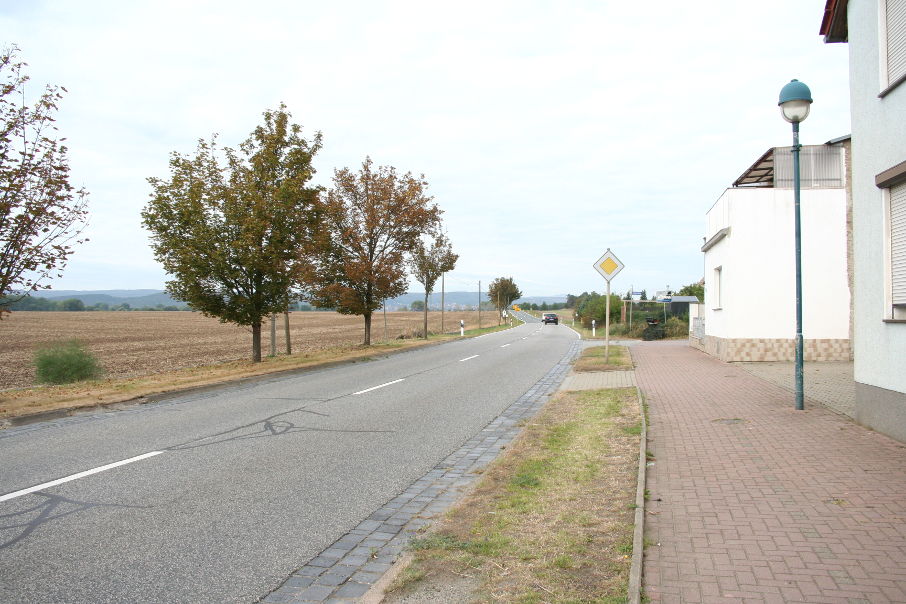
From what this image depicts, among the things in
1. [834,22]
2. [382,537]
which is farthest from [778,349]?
[382,537]

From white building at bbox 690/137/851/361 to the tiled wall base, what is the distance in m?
0.02

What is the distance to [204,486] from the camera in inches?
236

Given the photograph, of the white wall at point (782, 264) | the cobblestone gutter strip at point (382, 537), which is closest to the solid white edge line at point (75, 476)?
the cobblestone gutter strip at point (382, 537)

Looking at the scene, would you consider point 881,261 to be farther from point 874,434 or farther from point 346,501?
point 346,501

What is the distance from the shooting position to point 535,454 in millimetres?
7223

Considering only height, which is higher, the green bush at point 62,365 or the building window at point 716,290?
the building window at point 716,290

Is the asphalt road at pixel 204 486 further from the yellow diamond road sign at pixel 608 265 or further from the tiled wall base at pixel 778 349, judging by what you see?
the tiled wall base at pixel 778 349

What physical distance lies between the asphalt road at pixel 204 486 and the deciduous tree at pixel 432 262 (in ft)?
84.0

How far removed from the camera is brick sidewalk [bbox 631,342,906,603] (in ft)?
12.2

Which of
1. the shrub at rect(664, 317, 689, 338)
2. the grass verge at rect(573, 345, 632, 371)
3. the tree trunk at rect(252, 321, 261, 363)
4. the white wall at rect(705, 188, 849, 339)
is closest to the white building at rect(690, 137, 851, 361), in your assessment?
the white wall at rect(705, 188, 849, 339)

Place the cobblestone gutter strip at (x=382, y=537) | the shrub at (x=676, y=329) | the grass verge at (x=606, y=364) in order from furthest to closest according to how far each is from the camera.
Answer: the shrub at (x=676, y=329), the grass verge at (x=606, y=364), the cobblestone gutter strip at (x=382, y=537)

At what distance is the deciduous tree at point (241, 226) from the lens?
1791 cm

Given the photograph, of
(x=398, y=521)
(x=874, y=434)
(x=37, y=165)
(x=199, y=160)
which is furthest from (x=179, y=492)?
(x=199, y=160)

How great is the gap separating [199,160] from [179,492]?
14.9 metres
